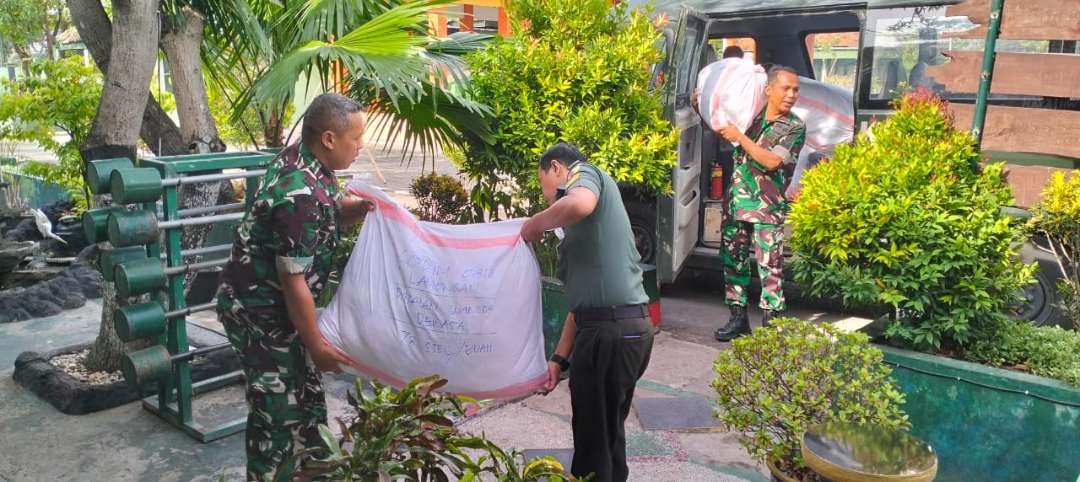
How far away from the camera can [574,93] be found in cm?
544

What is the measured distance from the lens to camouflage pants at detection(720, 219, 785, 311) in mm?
5914

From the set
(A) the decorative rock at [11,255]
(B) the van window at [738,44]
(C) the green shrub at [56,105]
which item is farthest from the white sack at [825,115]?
(A) the decorative rock at [11,255]

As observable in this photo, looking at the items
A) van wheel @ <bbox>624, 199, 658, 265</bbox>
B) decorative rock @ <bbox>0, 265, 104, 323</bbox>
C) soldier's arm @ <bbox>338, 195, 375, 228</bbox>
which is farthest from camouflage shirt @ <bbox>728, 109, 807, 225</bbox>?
decorative rock @ <bbox>0, 265, 104, 323</bbox>

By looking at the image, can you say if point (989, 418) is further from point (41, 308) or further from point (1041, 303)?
point (41, 308)

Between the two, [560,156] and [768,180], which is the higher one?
[560,156]

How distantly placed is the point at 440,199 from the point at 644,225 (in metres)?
1.67

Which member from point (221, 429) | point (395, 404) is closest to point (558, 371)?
point (395, 404)

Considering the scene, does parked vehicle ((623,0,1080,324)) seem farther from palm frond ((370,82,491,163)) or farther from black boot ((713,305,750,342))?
palm frond ((370,82,491,163))

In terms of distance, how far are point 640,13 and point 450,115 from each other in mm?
1406

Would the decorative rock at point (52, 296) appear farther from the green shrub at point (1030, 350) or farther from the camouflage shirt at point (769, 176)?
the green shrub at point (1030, 350)

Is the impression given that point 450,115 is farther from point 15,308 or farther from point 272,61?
point 15,308

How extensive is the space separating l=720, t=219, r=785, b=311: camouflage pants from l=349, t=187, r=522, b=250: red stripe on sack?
3.08 metres

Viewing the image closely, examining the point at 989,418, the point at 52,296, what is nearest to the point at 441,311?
the point at 989,418

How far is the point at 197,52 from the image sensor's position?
5.20 meters
